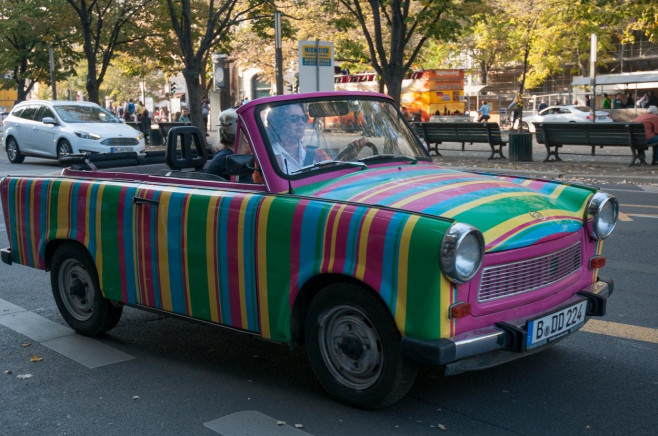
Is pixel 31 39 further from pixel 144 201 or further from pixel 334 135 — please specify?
pixel 334 135

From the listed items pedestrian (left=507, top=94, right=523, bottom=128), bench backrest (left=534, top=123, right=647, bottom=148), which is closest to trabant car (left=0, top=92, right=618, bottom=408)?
bench backrest (left=534, top=123, right=647, bottom=148)

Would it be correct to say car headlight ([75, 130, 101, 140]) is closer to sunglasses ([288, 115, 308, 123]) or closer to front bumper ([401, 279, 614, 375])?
sunglasses ([288, 115, 308, 123])

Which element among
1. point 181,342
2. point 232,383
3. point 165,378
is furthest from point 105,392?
point 181,342

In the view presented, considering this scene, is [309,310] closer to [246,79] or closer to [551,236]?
[551,236]

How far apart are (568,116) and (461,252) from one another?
37613 mm

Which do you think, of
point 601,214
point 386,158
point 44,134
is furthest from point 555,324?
point 44,134

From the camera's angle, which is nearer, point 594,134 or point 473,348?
point 473,348

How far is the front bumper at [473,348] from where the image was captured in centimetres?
387

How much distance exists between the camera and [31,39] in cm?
3919

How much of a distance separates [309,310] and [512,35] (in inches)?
1773

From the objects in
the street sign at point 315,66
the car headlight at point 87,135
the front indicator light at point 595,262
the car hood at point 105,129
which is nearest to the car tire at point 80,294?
the front indicator light at point 595,262

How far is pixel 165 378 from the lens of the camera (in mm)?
5082

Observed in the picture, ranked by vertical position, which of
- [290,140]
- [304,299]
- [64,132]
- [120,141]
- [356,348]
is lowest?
[356,348]

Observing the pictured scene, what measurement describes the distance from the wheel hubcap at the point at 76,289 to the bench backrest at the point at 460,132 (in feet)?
55.1
